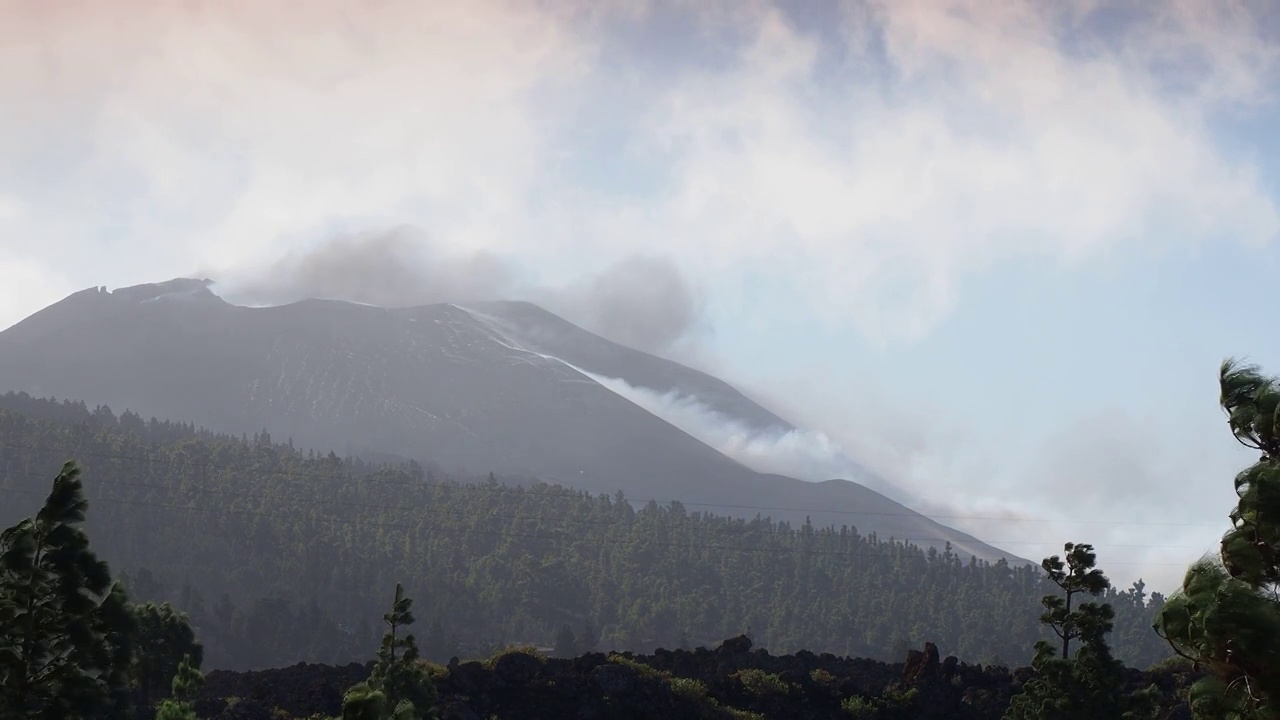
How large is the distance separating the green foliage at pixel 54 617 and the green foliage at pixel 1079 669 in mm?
28219

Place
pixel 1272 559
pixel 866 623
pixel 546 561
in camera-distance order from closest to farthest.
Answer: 1. pixel 1272 559
2. pixel 866 623
3. pixel 546 561

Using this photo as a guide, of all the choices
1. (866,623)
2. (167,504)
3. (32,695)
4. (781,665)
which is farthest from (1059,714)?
(167,504)

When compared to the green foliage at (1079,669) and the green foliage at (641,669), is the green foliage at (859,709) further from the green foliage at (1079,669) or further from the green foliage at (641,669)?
the green foliage at (1079,669)

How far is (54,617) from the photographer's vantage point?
87.5ft

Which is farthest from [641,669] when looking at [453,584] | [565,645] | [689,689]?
[453,584]

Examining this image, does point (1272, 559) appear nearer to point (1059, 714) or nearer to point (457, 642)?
point (1059, 714)

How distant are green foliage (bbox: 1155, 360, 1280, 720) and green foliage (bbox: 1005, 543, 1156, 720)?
23.5 metres

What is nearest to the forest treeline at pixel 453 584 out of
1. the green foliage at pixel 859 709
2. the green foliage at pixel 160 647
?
the green foliage at pixel 859 709

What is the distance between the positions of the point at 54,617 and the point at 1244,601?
75.2 feet

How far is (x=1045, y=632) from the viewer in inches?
7067

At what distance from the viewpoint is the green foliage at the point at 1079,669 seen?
132 feet

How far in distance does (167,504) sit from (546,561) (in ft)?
187

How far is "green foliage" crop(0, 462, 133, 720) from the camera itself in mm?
26156

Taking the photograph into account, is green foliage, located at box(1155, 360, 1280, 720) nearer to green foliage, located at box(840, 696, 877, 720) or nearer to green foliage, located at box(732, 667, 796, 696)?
green foliage, located at box(840, 696, 877, 720)
